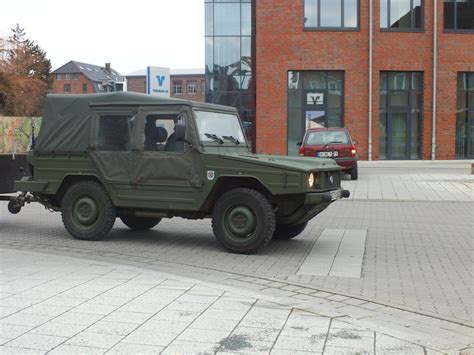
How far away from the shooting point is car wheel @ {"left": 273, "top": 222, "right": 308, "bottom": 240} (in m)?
8.74

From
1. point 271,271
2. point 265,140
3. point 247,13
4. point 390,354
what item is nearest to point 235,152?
point 271,271

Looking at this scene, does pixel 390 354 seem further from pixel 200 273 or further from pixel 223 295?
pixel 200 273

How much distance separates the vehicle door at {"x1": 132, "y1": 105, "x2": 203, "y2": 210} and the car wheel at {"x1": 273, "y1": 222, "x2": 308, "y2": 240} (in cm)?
159

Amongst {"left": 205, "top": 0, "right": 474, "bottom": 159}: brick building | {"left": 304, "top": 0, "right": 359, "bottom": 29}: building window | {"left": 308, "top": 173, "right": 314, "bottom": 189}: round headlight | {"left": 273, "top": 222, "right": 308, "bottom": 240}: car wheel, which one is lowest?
{"left": 273, "top": 222, "right": 308, "bottom": 240}: car wheel

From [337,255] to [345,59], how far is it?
26.1m

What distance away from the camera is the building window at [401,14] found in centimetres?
3259

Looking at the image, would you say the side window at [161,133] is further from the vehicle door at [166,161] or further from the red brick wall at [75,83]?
the red brick wall at [75,83]

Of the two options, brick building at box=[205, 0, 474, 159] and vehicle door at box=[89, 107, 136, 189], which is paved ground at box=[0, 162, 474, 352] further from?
brick building at box=[205, 0, 474, 159]

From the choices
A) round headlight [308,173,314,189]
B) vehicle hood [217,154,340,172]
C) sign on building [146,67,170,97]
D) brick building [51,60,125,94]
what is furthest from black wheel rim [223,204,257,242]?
brick building [51,60,125,94]

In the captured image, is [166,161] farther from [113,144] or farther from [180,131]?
[113,144]

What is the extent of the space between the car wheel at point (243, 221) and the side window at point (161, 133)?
3.55 feet

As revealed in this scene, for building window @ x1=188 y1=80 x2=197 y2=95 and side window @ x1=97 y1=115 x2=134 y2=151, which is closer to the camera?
side window @ x1=97 y1=115 x2=134 y2=151

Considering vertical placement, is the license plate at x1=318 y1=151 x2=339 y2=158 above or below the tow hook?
above

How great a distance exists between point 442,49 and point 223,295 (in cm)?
3073
